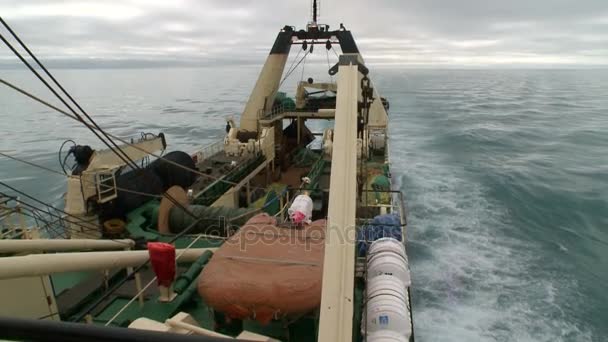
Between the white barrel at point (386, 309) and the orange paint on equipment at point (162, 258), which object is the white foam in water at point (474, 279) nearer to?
the white barrel at point (386, 309)

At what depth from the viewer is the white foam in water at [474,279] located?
1184 centimetres

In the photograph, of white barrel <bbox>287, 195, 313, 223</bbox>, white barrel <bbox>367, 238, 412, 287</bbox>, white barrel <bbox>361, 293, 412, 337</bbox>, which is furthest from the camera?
white barrel <bbox>287, 195, 313, 223</bbox>

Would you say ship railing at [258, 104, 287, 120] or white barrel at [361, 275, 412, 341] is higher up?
ship railing at [258, 104, 287, 120]

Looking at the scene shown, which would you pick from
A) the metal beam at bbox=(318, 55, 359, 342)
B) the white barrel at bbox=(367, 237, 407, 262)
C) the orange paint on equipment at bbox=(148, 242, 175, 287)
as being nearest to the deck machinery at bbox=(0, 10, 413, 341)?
the metal beam at bbox=(318, 55, 359, 342)

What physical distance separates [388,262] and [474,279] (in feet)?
31.1

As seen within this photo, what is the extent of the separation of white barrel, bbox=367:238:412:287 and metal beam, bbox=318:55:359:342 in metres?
1.74

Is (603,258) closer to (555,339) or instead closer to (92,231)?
(555,339)

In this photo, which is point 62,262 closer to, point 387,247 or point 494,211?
point 387,247

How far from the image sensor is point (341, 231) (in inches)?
193

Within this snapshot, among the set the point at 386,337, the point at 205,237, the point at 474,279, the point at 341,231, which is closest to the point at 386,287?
the point at 386,337

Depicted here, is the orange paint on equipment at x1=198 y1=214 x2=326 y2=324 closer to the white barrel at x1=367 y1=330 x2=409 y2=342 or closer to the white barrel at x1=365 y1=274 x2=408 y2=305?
the white barrel at x1=367 y1=330 x2=409 y2=342

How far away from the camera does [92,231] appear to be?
10.9m

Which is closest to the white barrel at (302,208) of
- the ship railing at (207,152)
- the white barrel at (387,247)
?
the white barrel at (387,247)

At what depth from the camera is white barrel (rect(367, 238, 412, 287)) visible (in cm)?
648
